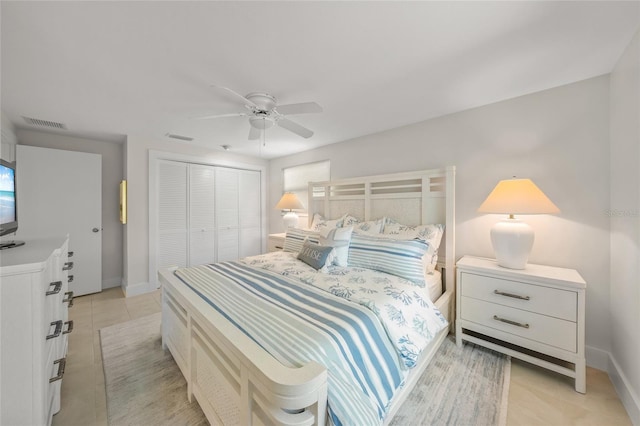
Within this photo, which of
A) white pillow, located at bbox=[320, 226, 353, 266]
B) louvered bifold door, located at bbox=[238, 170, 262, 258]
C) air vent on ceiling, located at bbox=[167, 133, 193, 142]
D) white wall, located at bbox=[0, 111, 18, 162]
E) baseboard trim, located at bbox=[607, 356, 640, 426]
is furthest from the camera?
louvered bifold door, located at bbox=[238, 170, 262, 258]

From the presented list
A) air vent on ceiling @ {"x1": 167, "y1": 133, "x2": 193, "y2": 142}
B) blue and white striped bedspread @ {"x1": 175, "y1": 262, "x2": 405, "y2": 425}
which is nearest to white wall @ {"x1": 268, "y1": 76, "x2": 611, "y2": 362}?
blue and white striped bedspread @ {"x1": 175, "y1": 262, "x2": 405, "y2": 425}

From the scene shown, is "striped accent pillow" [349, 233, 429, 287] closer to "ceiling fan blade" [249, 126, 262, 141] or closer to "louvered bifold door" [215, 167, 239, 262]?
"ceiling fan blade" [249, 126, 262, 141]

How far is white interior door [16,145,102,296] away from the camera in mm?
3074

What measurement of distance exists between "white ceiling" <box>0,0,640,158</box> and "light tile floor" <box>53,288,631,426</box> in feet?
7.69

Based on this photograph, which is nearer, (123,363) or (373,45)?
(373,45)

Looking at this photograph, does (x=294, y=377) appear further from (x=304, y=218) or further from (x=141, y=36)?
(x=304, y=218)

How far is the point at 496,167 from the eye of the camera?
2.33 m

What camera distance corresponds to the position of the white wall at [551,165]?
1.89 meters

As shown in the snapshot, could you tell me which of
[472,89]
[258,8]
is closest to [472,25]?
[472,89]

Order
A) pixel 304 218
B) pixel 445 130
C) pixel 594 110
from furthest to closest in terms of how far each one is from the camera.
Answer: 1. pixel 304 218
2. pixel 445 130
3. pixel 594 110

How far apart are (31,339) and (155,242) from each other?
2.85 m

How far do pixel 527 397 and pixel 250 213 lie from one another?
447 centimetres

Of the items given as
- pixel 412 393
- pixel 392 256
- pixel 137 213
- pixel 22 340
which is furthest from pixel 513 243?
pixel 137 213

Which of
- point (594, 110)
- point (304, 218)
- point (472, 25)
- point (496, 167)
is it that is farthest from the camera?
point (304, 218)
